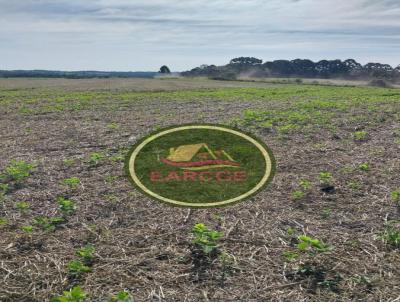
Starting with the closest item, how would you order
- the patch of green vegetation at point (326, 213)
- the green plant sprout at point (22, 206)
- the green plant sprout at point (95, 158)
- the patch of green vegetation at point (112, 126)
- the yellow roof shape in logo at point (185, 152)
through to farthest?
the patch of green vegetation at point (326, 213)
the green plant sprout at point (22, 206)
the green plant sprout at point (95, 158)
the yellow roof shape in logo at point (185, 152)
the patch of green vegetation at point (112, 126)

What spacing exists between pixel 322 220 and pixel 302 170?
2.69 meters

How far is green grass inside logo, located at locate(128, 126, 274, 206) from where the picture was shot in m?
7.71

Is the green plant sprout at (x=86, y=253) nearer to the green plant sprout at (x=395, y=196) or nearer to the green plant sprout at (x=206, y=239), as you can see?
the green plant sprout at (x=206, y=239)

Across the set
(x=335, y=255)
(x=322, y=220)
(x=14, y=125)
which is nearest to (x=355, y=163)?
(x=322, y=220)

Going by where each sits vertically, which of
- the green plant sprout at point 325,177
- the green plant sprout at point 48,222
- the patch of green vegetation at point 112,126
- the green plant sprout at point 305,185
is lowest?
the green plant sprout at point 48,222

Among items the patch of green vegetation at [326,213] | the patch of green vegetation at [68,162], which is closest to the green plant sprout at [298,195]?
the patch of green vegetation at [326,213]

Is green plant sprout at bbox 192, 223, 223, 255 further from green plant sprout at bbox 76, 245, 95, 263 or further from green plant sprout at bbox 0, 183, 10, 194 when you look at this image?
green plant sprout at bbox 0, 183, 10, 194

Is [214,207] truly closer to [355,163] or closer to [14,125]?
[355,163]

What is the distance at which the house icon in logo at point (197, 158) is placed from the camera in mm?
9508

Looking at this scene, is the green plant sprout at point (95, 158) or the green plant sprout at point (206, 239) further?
the green plant sprout at point (95, 158)

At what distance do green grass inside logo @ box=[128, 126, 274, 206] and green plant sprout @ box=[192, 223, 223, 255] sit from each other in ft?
4.94

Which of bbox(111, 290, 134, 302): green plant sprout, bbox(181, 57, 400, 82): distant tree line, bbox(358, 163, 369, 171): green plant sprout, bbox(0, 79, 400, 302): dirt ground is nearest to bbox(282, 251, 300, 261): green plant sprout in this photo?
bbox(0, 79, 400, 302): dirt ground

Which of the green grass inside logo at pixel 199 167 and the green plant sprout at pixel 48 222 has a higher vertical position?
the green grass inside logo at pixel 199 167

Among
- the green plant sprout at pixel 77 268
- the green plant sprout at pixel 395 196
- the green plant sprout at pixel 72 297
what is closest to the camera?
the green plant sprout at pixel 72 297
